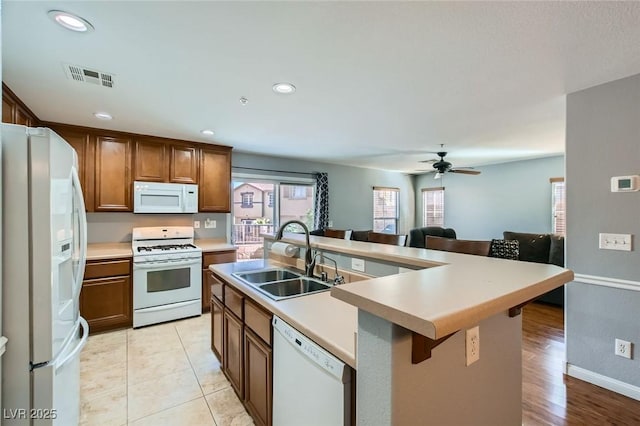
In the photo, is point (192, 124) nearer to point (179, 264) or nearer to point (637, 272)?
point (179, 264)

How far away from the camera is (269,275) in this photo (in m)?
2.37

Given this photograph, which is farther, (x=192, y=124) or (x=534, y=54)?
(x=192, y=124)

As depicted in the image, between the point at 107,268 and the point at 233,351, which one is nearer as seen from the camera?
the point at 233,351

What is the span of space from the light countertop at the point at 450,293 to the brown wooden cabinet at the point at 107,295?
3370mm

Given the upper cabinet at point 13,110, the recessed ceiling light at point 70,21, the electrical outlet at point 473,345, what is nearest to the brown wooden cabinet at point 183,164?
the upper cabinet at point 13,110

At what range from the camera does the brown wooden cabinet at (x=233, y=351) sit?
1.91 m

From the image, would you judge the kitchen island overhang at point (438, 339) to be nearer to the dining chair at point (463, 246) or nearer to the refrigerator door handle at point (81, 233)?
the dining chair at point (463, 246)

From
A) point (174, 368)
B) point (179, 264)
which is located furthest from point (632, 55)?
point (179, 264)

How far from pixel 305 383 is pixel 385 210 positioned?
6471mm

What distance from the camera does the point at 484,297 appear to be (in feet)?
2.73

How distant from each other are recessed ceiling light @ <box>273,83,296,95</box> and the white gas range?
2.38 m

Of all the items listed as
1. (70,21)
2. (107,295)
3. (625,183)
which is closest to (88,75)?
(70,21)

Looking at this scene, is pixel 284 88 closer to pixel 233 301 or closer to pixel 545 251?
pixel 233 301

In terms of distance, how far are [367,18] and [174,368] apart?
3.03m
